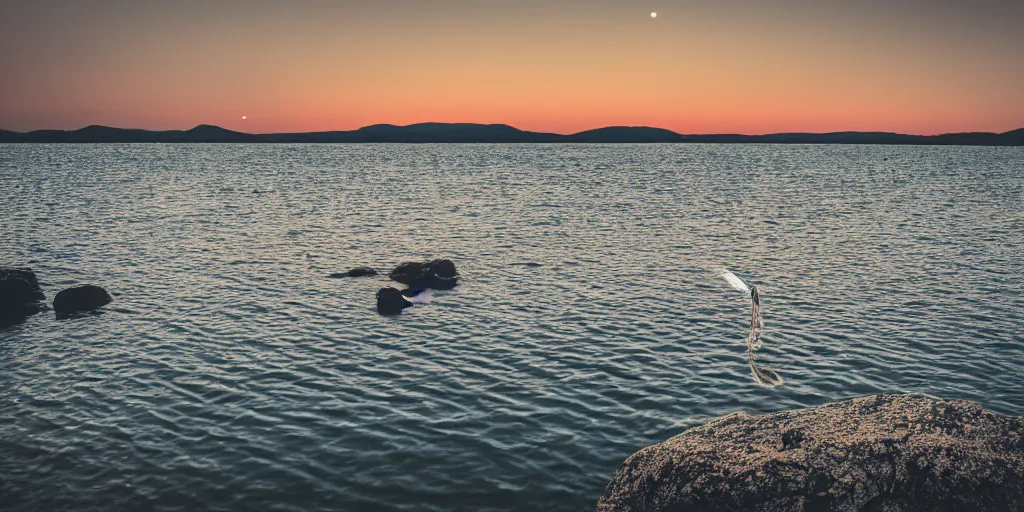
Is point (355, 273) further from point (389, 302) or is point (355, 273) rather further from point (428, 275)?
point (389, 302)

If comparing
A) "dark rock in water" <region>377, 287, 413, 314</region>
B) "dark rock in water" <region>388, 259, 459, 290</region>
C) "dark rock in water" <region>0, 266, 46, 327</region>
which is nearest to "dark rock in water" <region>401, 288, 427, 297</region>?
"dark rock in water" <region>388, 259, 459, 290</region>

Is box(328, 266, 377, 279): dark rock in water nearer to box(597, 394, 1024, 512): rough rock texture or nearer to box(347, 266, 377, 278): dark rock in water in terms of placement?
box(347, 266, 377, 278): dark rock in water

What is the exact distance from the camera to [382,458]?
54.7 feet

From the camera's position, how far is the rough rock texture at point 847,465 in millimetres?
11211

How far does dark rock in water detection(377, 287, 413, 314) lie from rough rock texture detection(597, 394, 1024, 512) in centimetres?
1872

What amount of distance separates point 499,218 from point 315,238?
19384 millimetres

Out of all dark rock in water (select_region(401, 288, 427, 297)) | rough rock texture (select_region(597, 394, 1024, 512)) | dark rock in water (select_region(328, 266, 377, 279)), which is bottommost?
dark rock in water (select_region(328, 266, 377, 279))

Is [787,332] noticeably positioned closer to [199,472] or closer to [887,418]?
[887,418]

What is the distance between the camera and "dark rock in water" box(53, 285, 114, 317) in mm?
31172

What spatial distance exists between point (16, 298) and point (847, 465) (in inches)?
1328

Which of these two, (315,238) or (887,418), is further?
(315,238)

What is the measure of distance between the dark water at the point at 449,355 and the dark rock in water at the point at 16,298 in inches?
43.7

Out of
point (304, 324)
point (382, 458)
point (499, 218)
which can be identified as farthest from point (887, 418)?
point (499, 218)

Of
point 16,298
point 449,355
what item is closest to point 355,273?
point 16,298
